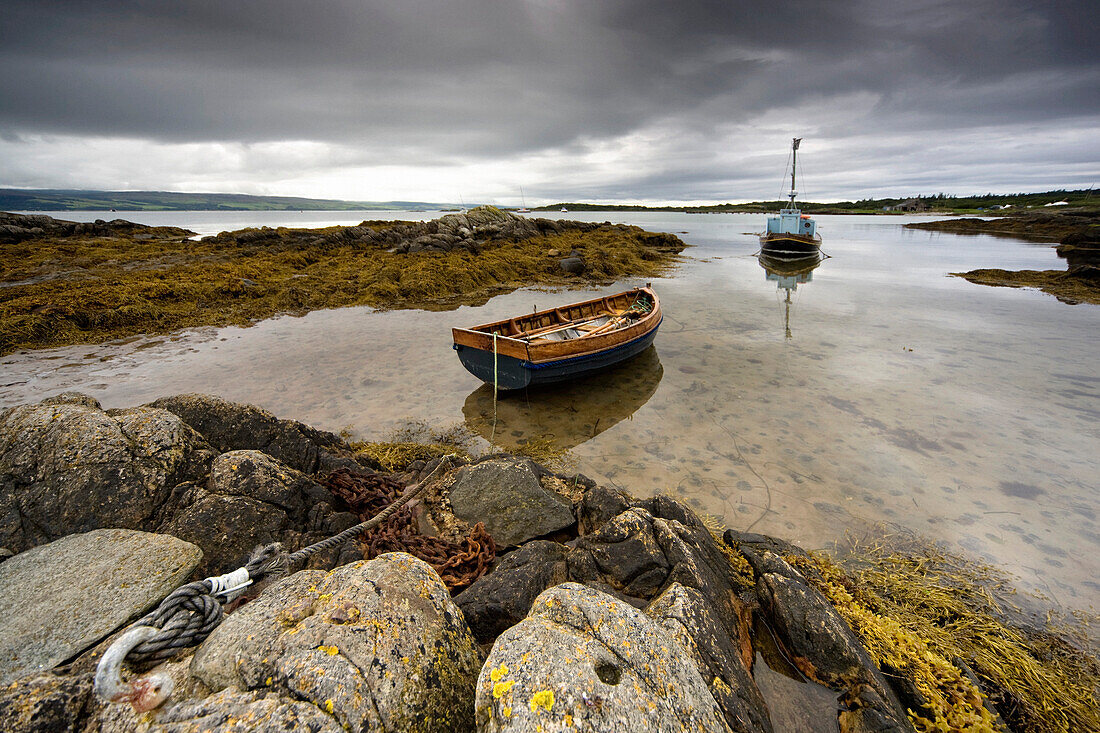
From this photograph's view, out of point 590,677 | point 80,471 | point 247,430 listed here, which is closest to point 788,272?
point 247,430

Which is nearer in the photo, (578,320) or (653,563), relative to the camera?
(653,563)

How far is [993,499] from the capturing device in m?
6.48

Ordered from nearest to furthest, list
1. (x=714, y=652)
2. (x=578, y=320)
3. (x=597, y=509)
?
(x=714, y=652) → (x=597, y=509) → (x=578, y=320)

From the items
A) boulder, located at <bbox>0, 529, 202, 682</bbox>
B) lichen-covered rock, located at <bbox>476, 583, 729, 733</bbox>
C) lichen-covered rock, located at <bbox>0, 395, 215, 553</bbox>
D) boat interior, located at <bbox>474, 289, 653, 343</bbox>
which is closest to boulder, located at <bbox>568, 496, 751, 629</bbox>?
lichen-covered rock, located at <bbox>476, 583, 729, 733</bbox>

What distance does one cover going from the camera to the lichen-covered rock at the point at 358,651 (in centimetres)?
224

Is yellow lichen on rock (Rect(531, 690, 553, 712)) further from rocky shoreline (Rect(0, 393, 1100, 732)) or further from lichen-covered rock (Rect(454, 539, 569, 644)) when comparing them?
lichen-covered rock (Rect(454, 539, 569, 644))

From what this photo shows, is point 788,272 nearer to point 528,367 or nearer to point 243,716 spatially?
point 528,367

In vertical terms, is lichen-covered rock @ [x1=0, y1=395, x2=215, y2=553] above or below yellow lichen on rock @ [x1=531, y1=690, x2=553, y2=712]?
above

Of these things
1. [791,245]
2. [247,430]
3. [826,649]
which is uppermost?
[791,245]

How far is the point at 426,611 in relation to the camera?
2916 mm

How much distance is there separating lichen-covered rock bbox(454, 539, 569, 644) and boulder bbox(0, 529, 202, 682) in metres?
2.37

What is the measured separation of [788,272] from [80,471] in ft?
122

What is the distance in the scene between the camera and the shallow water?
6312mm

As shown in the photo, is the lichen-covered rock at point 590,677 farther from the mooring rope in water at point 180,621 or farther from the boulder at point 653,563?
the mooring rope in water at point 180,621
